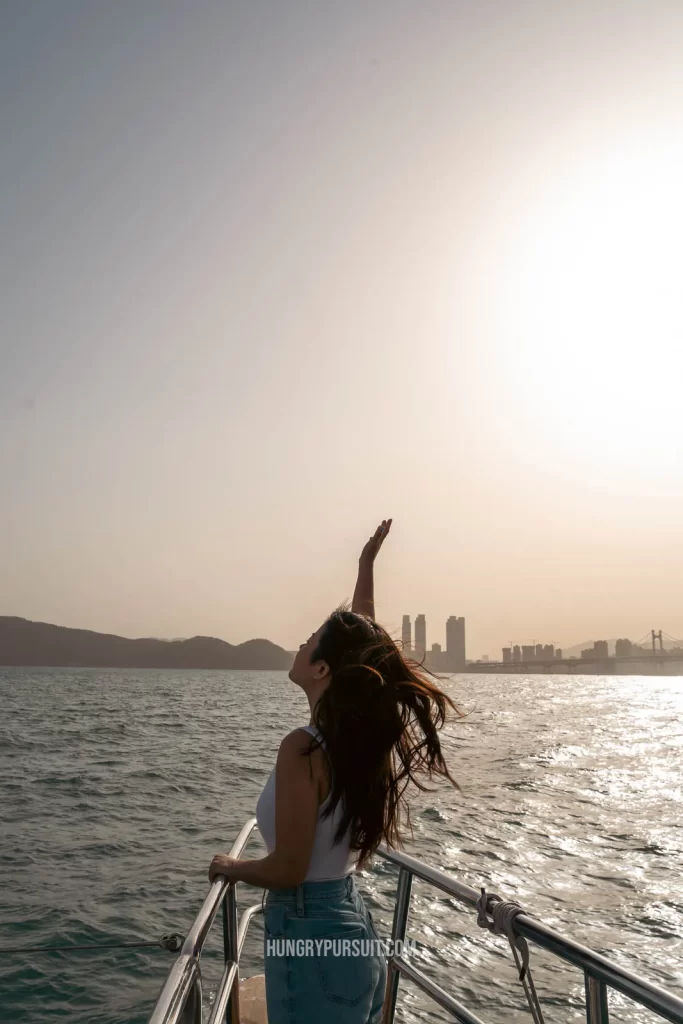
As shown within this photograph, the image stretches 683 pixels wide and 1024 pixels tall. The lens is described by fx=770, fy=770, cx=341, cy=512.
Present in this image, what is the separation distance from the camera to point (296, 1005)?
6.81ft

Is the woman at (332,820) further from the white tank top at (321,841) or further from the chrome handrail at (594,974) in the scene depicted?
the chrome handrail at (594,974)

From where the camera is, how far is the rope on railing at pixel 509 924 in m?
1.96

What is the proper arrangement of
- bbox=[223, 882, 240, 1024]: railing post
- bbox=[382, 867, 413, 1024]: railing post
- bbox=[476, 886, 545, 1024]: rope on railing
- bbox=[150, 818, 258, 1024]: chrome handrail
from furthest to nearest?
bbox=[382, 867, 413, 1024]: railing post < bbox=[223, 882, 240, 1024]: railing post < bbox=[476, 886, 545, 1024]: rope on railing < bbox=[150, 818, 258, 1024]: chrome handrail

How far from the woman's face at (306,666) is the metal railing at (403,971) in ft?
2.31

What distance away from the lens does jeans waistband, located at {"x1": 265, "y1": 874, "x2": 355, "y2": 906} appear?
2.15m

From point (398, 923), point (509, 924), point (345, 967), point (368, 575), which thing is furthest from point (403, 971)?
point (368, 575)

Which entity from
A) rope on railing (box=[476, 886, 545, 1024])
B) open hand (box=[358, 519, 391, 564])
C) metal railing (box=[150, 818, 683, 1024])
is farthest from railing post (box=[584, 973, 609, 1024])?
open hand (box=[358, 519, 391, 564])

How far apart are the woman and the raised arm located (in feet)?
2.57

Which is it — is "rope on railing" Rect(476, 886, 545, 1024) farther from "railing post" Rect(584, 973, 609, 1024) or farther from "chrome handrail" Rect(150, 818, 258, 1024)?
"chrome handrail" Rect(150, 818, 258, 1024)

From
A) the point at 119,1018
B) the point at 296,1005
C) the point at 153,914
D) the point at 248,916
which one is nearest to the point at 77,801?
the point at 153,914

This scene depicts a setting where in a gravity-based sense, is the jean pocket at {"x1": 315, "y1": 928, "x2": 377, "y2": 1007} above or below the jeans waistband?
below

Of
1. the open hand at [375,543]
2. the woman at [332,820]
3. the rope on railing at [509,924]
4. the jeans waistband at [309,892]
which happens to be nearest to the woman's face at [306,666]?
the woman at [332,820]

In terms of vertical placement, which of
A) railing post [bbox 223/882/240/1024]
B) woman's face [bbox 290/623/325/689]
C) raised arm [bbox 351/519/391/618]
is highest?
raised arm [bbox 351/519/391/618]

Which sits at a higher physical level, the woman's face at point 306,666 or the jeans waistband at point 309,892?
the woman's face at point 306,666
